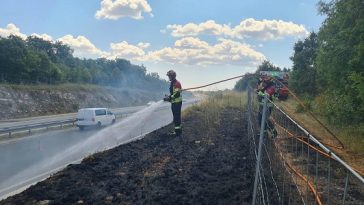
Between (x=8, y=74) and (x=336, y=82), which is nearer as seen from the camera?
(x=336, y=82)

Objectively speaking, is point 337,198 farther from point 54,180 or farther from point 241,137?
point 241,137

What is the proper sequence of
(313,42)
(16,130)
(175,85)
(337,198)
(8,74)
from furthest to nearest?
(8,74) < (313,42) < (16,130) < (175,85) < (337,198)

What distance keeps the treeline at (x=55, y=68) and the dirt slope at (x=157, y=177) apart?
1510 inches

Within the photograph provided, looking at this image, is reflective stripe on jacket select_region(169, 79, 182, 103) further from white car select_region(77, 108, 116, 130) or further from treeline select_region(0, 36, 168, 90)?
treeline select_region(0, 36, 168, 90)

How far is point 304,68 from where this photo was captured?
38656 millimetres

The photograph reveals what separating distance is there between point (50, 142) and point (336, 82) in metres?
13.1

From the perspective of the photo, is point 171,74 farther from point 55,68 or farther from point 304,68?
point 55,68

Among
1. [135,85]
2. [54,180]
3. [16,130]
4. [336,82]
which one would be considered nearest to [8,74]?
[16,130]

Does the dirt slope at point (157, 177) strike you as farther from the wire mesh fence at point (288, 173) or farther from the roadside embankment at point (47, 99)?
the roadside embankment at point (47, 99)

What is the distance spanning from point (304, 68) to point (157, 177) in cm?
3227

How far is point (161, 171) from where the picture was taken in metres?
9.39

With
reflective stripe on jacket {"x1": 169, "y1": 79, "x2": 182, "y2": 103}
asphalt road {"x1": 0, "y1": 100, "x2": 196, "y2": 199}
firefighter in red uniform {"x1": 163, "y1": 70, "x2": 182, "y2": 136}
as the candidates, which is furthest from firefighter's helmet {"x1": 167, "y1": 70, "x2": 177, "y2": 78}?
asphalt road {"x1": 0, "y1": 100, "x2": 196, "y2": 199}

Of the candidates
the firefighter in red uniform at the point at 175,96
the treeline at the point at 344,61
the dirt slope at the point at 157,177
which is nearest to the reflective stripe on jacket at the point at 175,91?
the firefighter in red uniform at the point at 175,96

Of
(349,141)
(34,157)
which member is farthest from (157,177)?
(349,141)
